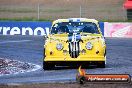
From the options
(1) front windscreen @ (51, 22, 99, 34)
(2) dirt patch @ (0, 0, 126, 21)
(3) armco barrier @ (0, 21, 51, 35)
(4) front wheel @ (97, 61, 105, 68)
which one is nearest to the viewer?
(4) front wheel @ (97, 61, 105, 68)

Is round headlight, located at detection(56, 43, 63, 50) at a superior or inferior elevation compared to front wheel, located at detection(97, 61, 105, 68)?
superior

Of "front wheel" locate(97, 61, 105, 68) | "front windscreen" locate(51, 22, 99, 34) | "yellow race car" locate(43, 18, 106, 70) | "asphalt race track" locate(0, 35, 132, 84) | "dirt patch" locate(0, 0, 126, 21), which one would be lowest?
"asphalt race track" locate(0, 35, 132, 84)

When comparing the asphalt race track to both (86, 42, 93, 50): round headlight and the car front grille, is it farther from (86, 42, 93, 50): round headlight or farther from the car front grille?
(86, 42, 93, 50): round headlight

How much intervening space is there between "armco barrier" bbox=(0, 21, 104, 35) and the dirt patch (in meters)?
8.31

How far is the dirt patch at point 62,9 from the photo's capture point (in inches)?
1914

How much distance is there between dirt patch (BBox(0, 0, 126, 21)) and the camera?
160ft

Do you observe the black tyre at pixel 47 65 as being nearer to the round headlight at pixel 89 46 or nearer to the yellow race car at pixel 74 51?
the yellow race car at pixel 74 51

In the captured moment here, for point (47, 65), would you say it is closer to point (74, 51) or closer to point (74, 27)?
point (74, 51)

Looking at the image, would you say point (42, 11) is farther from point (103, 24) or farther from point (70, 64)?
point (70, 64)

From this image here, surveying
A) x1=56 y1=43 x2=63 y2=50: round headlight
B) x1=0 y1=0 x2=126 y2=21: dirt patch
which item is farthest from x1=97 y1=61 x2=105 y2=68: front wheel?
x1=0 y1=0 x2=126 y2=21: dirt patch

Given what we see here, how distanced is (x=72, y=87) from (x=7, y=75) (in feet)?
12.1

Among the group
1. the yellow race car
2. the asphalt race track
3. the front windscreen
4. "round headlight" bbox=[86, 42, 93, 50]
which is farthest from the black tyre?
the front windscreen

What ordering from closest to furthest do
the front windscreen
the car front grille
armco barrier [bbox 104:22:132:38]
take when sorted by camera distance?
the car front grille → the front windscreen → armco barrier [bbox 104:22:132:38]

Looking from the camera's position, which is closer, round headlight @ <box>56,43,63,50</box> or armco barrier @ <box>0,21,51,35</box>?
round headlight @ <box>56,43,63,50</box>
